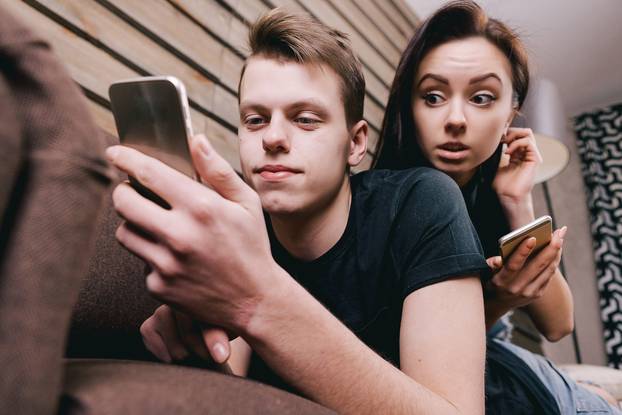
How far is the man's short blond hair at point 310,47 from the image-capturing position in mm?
1150

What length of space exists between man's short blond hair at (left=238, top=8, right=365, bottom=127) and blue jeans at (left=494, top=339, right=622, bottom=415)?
2.94 ft

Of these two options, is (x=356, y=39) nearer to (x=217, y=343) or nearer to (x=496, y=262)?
(x=496, y=262)

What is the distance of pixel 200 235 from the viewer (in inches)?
21.7

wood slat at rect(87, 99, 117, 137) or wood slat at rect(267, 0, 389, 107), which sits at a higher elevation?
wood slat at rect(267, 0, 389, 107)

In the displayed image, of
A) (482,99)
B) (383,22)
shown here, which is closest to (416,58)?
(482,99)

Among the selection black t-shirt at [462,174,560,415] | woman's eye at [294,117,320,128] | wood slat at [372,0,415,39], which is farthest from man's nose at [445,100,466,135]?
wood slat at [372,0,415,39]

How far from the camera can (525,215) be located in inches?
64.6

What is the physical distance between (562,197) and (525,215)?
12.1 feet

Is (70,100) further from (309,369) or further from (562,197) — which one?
(562,197)

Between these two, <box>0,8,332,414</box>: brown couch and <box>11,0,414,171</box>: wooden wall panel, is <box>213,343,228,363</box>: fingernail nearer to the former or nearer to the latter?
<box>0,8,332,414</box>: brown couch

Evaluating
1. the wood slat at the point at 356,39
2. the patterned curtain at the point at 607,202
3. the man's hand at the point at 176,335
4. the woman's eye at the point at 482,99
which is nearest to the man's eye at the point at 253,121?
the man's hand at the point at 176,335

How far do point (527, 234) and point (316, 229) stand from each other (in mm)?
483

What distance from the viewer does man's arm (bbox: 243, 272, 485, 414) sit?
631mm

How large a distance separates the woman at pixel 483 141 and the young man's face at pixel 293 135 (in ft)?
1.38
